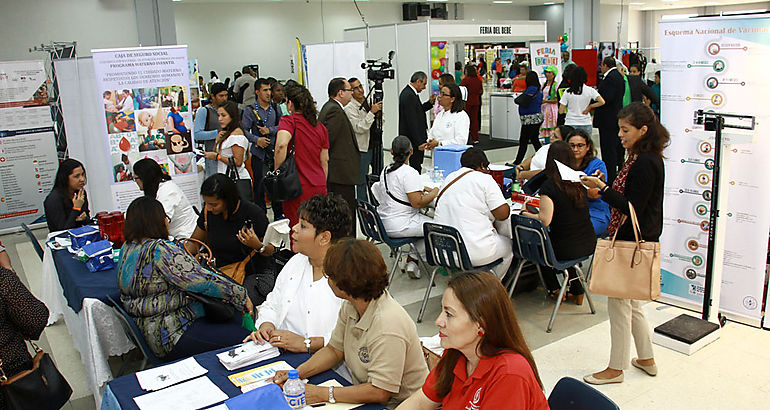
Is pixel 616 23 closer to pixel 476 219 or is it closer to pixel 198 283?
pixel 476 219

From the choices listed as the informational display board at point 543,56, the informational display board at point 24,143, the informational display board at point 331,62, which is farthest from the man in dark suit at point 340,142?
the informational display board at point 543,56

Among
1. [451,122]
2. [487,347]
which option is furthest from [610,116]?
[487,347]

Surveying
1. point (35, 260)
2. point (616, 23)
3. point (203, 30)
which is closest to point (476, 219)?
point (35, 260)

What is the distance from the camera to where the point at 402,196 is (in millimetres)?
4988

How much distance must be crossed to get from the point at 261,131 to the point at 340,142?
1142 mm

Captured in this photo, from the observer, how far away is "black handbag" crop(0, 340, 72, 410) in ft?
9.07

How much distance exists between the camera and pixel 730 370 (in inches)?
146

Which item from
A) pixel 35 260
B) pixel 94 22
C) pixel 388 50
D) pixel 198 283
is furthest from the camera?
pixel 388 50

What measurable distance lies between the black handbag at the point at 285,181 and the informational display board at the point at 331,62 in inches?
147

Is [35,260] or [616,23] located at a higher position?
[616,23]

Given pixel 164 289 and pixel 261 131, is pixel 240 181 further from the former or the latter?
pixel 164 289

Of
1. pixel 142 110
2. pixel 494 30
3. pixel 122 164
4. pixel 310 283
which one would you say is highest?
pixel 494 30

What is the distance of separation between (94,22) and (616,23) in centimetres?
2011

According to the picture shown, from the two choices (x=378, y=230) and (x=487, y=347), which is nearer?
(x=487, y=347)
